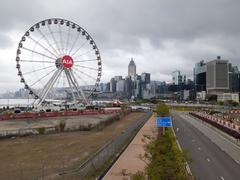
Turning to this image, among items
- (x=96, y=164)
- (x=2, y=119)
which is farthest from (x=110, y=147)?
(x=2, y=119)

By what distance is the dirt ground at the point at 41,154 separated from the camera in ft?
98.0

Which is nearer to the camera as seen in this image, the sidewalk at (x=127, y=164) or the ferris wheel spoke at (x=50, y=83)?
the sidewalk at (x=127, y=164)

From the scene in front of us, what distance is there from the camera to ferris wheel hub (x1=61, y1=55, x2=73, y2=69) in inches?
3538

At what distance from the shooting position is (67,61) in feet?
297

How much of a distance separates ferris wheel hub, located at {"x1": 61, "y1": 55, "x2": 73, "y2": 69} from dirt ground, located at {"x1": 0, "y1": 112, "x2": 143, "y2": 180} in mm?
36388

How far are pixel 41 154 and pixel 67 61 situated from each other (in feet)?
174

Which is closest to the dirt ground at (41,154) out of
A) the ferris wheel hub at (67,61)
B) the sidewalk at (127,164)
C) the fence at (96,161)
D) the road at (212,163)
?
the fence at (96,161)

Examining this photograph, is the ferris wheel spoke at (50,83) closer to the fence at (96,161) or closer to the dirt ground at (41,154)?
the dirt ground at (41,154)

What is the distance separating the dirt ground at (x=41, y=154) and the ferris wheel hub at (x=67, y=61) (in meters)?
36.4

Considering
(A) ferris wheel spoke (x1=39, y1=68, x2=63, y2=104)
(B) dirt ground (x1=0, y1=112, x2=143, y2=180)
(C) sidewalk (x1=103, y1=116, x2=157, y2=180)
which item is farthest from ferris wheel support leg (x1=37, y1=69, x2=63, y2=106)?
(C) sidewalk (x1=103, y1=116, x2=157, y2=180)

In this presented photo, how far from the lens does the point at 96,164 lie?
3092 centimetres

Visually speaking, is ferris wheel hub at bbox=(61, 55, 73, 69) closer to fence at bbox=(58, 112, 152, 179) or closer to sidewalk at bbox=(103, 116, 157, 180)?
sidewalk at bbox=(103, 116, 157, 180)

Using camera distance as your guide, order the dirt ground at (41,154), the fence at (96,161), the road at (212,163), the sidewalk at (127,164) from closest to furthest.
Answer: the fence at (96,161) → the sidewalk at (127,164) → the road at (212,163) → the dirt ground at (41,154)

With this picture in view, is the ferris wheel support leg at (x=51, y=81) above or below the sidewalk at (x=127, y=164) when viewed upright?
above
